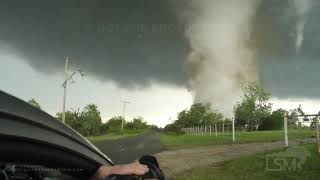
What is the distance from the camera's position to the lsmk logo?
15.7 meters

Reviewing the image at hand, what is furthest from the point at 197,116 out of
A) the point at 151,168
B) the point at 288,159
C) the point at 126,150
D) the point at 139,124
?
the point at 151,168

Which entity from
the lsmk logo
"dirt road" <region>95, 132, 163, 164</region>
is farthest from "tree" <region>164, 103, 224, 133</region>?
the lsmk logo

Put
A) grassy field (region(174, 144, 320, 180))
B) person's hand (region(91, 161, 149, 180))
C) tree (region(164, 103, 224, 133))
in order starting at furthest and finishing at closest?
tree (region(164, 103, 224, 133))
grassy field (region(174, 144, 320, 180))
person's hand (region(91, 161, 149, 180))

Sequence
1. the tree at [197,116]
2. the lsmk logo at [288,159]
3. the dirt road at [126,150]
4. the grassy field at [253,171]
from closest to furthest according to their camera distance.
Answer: the grassy field at [253,171] < the lsmk logo at [288,159] < the dirt road at [126,150] < the tree at [197,116]

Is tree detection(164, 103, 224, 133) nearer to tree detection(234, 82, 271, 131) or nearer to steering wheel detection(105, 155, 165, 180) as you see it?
tree detection(234, 82, 271, 131)

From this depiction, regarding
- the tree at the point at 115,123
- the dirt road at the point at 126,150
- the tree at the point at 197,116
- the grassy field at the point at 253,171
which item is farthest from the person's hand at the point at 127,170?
the tree at the point at 197,116

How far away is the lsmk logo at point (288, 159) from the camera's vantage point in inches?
619

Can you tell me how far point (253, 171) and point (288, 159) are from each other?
218cm

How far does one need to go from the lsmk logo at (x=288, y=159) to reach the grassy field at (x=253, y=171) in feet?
0.30

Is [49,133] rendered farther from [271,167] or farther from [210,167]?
[210,167]

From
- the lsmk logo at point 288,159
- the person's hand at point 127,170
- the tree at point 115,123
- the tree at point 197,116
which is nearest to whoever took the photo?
the person's hand at point 127,170

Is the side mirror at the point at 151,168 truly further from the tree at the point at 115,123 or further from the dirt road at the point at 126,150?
the tree at the point at 115,123

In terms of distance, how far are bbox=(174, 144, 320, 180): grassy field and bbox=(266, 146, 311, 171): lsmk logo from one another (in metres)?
0.09

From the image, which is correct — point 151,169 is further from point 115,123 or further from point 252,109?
point 115,123
